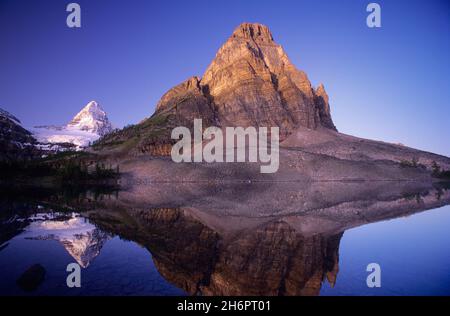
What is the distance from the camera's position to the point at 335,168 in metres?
132

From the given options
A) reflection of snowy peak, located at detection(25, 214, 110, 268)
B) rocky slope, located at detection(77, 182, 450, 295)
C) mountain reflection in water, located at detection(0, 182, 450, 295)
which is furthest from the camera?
reflection of snowy peak, located at detection(25, 214, 110, 268)

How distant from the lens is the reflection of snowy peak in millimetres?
18025

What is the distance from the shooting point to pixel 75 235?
22828 mm

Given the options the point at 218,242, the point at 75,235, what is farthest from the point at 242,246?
the point at 75,235

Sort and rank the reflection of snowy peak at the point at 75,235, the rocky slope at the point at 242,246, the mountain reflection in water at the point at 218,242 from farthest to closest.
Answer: the reflection of snowy peak at the point at 75,235
the mountain reflection in water at the point at 218,242
the rocky slope at the point at 242,246

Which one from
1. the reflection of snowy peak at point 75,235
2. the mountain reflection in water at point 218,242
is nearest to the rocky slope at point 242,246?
the mountain reflection in water at point 218,242

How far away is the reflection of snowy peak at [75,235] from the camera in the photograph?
1802cm

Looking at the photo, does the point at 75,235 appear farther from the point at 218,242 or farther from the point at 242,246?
the point at 242,246

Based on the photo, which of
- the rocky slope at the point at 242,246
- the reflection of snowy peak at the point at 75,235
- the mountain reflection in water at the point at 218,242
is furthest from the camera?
the reflection of snowy peak at the point at 75,235

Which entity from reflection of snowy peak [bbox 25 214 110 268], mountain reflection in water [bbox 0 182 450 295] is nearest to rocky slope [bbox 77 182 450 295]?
mountain reflection in water [bbox 0 182 450 295]

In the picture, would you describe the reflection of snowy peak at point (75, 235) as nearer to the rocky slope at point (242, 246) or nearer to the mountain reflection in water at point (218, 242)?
the mountain reflection in water at point (218, 242)

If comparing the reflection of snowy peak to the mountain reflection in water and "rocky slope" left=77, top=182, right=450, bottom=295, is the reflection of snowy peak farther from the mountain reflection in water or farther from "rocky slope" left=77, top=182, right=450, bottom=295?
"rocky slope" left=77, top=182, right=450, bottom=295

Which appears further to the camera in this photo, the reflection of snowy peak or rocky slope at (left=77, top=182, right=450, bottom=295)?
the reflection of snowy peak
